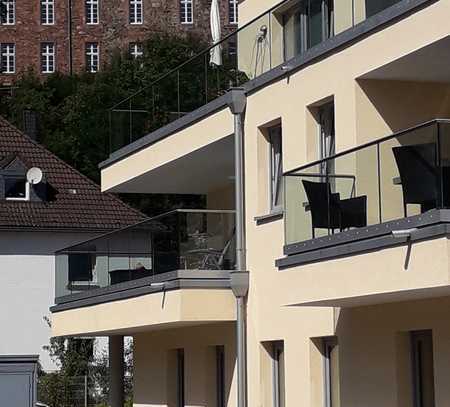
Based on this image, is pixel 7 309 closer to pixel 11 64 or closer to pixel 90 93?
pixel 90 93

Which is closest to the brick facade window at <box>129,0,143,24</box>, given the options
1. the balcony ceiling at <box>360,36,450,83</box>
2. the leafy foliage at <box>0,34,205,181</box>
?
the leafy foliage at <box>0,34,205,181</box>

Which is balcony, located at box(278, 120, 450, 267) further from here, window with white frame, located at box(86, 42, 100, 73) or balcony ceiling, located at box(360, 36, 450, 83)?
window with white frame, located at box(86, 42, 100, 73)

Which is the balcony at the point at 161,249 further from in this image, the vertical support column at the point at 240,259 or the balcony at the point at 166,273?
the vertical support column at the point at 240,259

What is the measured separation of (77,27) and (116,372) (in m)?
83.8

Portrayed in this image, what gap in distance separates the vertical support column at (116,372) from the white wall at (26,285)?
Result: 17.8m

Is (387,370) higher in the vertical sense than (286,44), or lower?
lower

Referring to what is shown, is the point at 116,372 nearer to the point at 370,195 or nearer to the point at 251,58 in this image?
the point at 251,58

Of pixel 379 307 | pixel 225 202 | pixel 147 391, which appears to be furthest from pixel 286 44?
pixel 147 391

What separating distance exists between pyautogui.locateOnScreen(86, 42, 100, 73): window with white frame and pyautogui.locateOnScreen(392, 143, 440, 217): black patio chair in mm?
96496

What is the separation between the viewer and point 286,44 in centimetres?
2133

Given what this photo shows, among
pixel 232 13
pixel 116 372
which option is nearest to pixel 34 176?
pixel 116 372

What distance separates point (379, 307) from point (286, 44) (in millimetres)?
4565

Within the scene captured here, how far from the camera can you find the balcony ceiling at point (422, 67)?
1684 cm

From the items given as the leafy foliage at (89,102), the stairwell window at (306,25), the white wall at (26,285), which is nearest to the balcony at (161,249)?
the stairwell window at (306,25)
